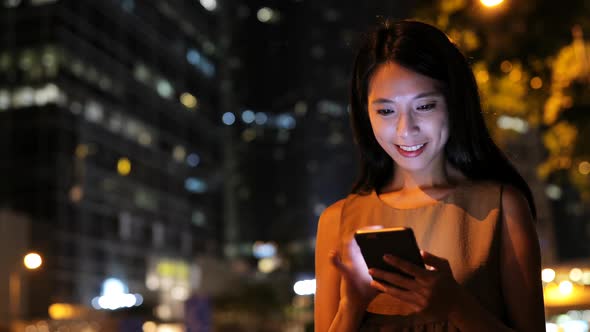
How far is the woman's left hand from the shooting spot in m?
1.51

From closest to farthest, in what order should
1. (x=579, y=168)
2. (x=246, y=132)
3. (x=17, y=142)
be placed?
(x=579, y=168) < (x=17, y=142) < (x=246, y=132)

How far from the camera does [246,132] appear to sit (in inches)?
3110

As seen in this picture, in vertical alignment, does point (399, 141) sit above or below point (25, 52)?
below

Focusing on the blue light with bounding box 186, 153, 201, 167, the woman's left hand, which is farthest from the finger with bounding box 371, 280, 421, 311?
the blue light with bounding box 186, 153, 201, 167

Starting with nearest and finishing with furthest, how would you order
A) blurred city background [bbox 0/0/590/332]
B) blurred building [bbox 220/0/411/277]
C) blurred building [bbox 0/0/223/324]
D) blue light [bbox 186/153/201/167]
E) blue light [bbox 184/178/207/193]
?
blurred city background [bbox 0/0/590/332] < blurred building [bbox 220/0/411/277] < blurred building [bbox 0/0/223/324] < blue light [bbox 184/178/207/193] < blue light [bbox 186/153/201/167]

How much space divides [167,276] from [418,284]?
229 feet

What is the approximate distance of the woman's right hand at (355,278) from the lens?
1.66 m

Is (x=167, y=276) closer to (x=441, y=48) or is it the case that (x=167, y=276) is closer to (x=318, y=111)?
(x=318, y=111)

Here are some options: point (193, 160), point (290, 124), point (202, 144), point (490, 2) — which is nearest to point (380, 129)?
point (490, 2)

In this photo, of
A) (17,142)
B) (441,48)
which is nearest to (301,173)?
(17,142)

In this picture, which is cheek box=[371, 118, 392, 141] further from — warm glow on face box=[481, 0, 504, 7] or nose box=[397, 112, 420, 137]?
warm glow on face box=[481, 0, 504, 7]

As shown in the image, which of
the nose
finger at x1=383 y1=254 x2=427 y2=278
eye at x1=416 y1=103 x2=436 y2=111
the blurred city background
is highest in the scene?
the blurred city background

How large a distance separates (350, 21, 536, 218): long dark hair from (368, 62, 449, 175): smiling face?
3 centimetres

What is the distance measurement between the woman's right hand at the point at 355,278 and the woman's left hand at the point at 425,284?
11 centimetres
